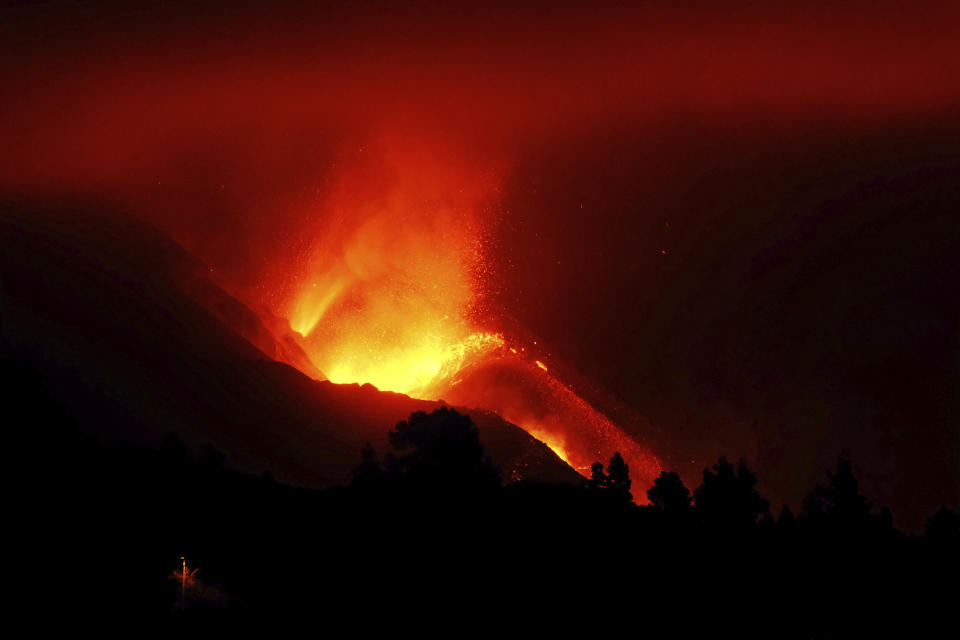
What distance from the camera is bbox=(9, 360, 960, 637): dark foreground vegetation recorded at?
32.5 metres

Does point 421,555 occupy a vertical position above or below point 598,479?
below

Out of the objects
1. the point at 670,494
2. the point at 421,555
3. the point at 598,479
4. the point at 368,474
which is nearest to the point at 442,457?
the point at 368,474

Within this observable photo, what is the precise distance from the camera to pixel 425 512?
135ft

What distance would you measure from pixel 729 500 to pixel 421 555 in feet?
64.7

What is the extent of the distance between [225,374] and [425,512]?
37970 millimetres

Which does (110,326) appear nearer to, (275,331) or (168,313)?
(168,313)

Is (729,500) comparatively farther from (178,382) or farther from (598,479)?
(178,382)

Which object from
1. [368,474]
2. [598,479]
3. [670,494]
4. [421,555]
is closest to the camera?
[421,555]

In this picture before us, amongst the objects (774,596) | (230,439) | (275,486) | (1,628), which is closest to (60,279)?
(230,439)

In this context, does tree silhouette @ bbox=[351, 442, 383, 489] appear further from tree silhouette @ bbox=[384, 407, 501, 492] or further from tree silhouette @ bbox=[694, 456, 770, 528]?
tree silhouette @ bbox=[694, 456, 770, 528]

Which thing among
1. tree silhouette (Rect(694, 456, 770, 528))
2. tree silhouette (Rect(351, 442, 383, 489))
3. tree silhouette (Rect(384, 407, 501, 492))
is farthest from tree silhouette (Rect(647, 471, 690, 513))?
tree silhouette (Rect(351, 442, 383, 489))

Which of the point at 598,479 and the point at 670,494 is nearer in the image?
the point at 670,494

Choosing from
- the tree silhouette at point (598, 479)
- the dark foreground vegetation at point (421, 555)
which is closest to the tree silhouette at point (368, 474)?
the dark foreground vegetation at point (421, 555)

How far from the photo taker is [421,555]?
1457 inches
